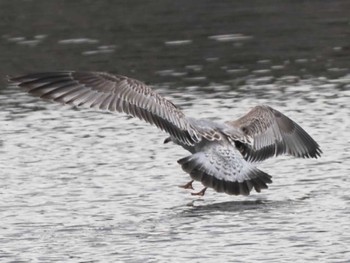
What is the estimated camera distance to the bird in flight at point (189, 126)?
10273 millimetres

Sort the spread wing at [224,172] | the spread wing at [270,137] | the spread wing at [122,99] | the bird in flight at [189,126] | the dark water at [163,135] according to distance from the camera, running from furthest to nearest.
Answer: the spread wing at [270,137] < the spread wing at [122,99] < the bird in flight at [189,126] < the spread wing at [224,172] < the dark water at [163,135]

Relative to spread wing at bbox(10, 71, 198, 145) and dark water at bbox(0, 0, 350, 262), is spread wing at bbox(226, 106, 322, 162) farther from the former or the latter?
spread wing at bbox(10, 71, 198, 145)

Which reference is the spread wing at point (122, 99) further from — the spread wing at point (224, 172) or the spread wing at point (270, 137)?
the spread wing at point (270, 137)

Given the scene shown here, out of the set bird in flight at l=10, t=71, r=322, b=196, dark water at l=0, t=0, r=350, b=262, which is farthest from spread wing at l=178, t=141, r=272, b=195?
dark water at l=0, t=0, r=350, b=262

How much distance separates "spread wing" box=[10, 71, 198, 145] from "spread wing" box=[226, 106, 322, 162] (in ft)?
1.93

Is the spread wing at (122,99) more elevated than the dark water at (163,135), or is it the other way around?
the spread wing at (122,99)

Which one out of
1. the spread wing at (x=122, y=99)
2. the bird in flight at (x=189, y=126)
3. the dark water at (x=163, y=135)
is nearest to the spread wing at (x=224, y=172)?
the bird in flight at (x=189, y=126)

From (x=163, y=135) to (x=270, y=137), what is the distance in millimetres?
1942

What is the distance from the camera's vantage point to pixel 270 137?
11383 mm

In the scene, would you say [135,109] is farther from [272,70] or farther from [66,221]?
[272,70]

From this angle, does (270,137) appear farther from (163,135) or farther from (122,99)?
(163,135)

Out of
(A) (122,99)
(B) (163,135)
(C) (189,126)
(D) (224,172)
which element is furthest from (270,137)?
(B) (163,135)

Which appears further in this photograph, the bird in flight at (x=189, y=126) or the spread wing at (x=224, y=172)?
the bird in flight at (x=189, y=126)

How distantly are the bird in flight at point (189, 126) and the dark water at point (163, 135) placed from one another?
0.25m
